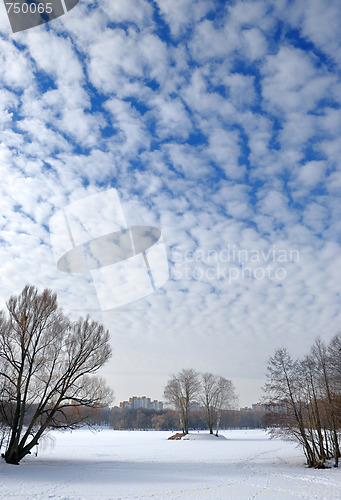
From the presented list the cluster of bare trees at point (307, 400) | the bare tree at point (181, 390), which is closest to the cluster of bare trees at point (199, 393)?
the bare tree at point (181, 390)

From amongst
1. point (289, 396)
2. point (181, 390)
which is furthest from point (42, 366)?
point (181, 390)

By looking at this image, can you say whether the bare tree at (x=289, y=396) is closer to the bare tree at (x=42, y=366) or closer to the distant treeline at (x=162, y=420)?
the bare tree at (x=42, y=366)

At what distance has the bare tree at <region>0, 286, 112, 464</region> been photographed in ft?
58.3

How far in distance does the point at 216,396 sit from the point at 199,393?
3326 millimetres

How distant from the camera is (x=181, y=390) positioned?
5481 cm

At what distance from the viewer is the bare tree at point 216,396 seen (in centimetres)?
5644

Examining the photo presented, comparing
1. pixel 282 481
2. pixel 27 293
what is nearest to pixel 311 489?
pixel 282 481

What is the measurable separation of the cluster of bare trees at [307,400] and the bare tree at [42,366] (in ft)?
37.3

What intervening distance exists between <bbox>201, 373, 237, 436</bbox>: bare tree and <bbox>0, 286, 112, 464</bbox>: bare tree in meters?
40.2

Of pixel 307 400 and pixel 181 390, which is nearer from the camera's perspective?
pixel 307 400

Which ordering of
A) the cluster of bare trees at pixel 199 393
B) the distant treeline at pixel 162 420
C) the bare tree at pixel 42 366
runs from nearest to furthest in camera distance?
the bare tree at pixel 42 366
the cluster of bare trees at pixel 199 393
the distant treeline at pixel 162 420

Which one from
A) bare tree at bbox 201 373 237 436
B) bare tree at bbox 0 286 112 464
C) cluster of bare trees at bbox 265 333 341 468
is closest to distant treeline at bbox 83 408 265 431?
bare tree at bbox 201 373 237 436

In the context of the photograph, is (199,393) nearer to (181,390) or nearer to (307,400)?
(181,390)

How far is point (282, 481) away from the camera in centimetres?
1392
